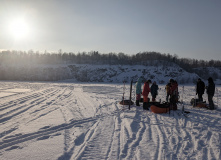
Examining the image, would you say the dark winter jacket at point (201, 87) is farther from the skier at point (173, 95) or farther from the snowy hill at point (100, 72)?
the snowy hill at point (100, 72)

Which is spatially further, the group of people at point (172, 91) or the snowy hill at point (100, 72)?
the snowy hill at point (100, 72)

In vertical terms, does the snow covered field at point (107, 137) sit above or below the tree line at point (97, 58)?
below

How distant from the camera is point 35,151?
434cm

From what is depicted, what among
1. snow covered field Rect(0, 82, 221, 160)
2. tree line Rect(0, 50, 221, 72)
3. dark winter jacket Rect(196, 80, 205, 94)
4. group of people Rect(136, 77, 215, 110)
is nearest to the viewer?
snow covered field Rect(0, 82, 221, 160)

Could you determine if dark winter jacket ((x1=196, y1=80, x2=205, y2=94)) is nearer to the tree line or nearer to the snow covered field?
the snow covered field

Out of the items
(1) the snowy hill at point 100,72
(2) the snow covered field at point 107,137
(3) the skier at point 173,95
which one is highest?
(1) the snowy hill at point 100,72

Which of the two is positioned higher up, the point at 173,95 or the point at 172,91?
the point at 172,91

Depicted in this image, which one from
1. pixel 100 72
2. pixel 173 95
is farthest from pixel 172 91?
pixel 100 72

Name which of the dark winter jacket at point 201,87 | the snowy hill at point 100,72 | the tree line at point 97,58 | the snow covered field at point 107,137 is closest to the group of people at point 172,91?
the dark winter jacket at point 201,87

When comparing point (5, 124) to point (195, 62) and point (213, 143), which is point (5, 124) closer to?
point (213, 143)

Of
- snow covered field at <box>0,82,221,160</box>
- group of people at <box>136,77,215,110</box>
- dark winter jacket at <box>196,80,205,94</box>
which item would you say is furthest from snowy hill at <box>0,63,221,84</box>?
snow covered field at <box>0,82,221,160</box>

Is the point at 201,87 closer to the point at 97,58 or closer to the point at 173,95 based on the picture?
the point at 173,95

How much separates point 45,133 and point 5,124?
2153 millimetres

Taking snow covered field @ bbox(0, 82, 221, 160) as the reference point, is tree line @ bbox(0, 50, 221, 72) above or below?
above
